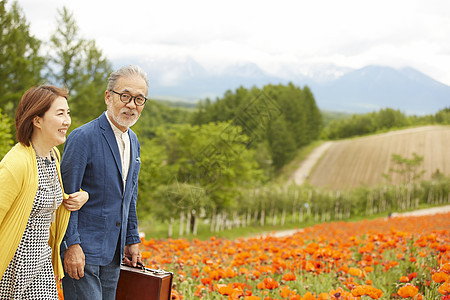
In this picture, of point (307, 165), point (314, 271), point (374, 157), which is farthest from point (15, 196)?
point (374, 157)

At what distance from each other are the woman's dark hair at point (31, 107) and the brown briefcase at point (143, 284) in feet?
4.12

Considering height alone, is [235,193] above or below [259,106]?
below

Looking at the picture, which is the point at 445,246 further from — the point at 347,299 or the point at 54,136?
the point at 54,136

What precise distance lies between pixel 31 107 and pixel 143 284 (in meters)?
1.48

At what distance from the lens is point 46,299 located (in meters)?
2.44

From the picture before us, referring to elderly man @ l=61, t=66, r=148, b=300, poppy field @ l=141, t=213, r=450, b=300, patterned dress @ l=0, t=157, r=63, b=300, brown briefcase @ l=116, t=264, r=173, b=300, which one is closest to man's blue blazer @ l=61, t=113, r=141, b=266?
elderly man @ l=61, t=66, r=148, b=300

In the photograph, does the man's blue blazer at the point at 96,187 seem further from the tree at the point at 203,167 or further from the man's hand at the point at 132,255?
the tree at the point at 203,167

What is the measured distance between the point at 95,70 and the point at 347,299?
109 ft

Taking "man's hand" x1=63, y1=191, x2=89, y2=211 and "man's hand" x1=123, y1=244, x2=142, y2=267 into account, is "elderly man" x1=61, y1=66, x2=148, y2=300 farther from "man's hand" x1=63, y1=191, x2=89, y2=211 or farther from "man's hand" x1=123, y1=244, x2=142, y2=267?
"man's hand" x1=123, y1=244, x2=142, y2=267

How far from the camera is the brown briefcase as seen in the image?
2.85m

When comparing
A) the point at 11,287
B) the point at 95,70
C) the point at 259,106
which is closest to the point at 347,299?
the point at 11,287

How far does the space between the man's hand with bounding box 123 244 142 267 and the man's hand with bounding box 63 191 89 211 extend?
2.43 ft

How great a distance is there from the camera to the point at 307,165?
65.2 meters

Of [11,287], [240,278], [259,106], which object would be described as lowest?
[240,278]
